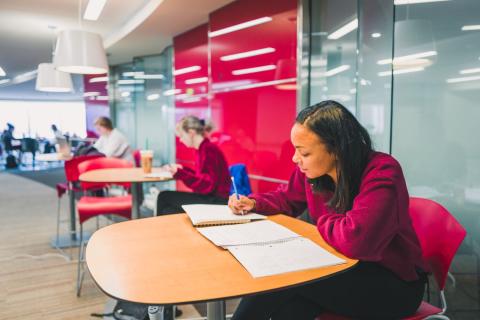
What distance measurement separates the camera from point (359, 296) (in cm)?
129

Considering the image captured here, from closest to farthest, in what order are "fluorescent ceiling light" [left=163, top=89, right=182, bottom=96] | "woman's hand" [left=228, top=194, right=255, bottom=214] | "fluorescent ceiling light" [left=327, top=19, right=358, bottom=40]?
1. "woman's hand" [left=228, top=194, right=255, bottom=214]
2. "fluorescent ceiling light" [left=327, top=19, right=358, bottom=40]
3. "fluorescent ceiling light" [left=163, top=89, right=182, bottom=96]

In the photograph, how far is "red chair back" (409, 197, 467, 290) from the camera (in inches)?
58.9

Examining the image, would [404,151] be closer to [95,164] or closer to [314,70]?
[314,70]

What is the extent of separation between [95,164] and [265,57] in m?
2.02

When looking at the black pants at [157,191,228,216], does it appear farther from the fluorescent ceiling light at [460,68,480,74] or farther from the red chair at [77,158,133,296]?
the fluorescent ceiling light at [460,68,480,74]

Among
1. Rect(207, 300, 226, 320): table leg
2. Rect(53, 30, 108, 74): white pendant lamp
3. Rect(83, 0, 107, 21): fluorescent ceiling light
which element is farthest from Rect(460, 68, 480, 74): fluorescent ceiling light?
Rect(83, 0, 107, 21): fluorescent ceiling light

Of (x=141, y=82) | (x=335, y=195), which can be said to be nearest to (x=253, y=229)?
(x=335, y=195)

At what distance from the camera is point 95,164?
3.83m

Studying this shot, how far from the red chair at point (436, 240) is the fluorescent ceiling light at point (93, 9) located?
15.4 ft

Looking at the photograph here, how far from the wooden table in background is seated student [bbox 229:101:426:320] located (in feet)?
0.34

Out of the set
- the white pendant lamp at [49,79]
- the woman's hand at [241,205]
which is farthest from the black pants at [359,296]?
the white pendant lamp at [49,79]

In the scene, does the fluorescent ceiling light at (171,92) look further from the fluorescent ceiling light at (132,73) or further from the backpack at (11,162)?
the backpack at (11,162)

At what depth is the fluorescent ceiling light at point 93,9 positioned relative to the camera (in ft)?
16.2

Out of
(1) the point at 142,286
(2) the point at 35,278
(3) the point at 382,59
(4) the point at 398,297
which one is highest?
(3) the point at 382,59
